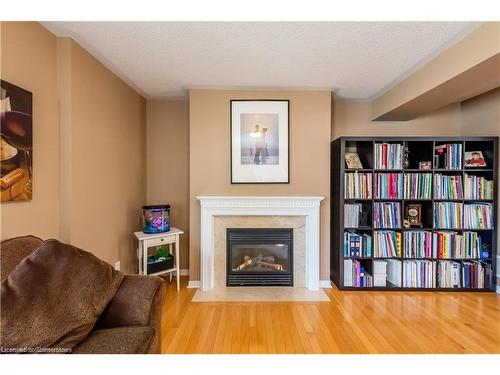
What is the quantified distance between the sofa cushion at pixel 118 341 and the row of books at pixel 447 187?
3.18m

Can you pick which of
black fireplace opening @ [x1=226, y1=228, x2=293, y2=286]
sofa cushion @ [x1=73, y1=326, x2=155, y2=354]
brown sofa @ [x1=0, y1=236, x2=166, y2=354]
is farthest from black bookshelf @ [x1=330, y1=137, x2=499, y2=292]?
sofa cushion @ [x1=73, y1=326, x2=155, y2=354]

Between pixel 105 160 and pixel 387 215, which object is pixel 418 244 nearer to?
pixel 387 215

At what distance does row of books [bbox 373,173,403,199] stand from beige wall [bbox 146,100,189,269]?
241cm

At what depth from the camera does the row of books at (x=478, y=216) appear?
2.79 metres

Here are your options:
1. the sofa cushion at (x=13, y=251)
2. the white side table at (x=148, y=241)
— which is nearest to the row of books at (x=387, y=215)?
the white side table at (x=148, y=241)

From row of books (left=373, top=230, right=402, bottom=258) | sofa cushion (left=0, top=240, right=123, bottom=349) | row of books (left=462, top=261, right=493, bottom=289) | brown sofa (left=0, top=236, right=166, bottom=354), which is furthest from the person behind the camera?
row of books (left=373, top=230, right=402, bottom=258)

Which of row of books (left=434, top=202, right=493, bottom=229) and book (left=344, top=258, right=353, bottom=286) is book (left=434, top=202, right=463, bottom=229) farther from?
book (left=344, top=258, right=353, bottom=286)

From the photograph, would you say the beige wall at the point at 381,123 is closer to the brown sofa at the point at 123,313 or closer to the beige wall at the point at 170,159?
the beige wall at the point at 170,159

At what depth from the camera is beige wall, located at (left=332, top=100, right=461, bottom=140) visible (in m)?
3.30

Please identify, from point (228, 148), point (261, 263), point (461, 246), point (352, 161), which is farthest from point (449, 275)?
point (228, 148)

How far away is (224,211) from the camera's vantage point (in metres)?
2.88

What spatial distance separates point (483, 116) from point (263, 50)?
9.60 feet
